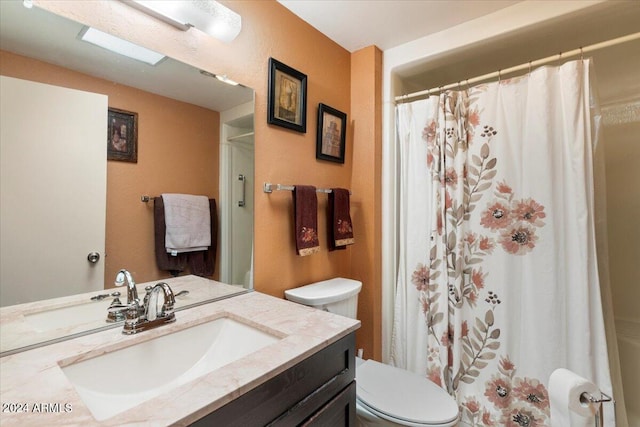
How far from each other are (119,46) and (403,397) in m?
1.67

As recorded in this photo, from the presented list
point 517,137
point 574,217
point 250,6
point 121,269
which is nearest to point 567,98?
point 517,137

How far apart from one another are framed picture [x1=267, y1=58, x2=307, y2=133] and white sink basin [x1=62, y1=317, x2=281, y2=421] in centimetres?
96

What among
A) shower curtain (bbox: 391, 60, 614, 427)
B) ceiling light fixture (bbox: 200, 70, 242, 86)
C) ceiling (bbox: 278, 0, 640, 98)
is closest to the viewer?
ceiling light fixture (bbox: 200, 70, 242, 86)

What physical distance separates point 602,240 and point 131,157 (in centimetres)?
198

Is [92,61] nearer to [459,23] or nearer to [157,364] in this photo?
[157,364]

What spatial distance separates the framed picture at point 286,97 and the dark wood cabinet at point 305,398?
105cm

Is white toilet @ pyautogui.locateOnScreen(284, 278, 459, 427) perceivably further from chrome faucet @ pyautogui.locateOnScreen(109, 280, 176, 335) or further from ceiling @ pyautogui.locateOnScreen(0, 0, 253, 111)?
ceiling @ pyautogui.locateOnScreen(0, 0, 253, 111)

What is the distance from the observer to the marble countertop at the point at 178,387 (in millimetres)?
529

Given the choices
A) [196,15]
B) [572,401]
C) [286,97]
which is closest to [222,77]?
[196,15]

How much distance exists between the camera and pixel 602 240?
4.44ft

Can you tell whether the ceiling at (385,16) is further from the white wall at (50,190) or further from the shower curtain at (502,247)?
the white wall at (50,190)

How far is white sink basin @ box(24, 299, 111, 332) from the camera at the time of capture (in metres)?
0.83

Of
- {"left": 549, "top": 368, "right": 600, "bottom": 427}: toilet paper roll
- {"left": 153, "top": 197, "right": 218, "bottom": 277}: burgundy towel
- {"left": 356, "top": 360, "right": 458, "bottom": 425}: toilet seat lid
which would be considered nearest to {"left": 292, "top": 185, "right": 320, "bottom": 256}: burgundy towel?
{"left": 153, "top": 197, "right": 218, "bottom": 277}: burgundy towel

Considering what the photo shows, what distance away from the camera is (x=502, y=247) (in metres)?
1.50
